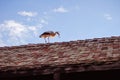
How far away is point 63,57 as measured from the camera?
10.4m

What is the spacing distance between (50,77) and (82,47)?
1.92 m

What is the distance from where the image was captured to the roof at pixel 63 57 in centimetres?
909

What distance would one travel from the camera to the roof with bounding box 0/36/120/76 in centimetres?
909

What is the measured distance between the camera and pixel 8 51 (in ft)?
42.3

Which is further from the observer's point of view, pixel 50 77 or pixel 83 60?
pixel 50 77

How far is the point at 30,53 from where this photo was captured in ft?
39.1

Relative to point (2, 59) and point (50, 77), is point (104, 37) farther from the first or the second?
point (2, 59)

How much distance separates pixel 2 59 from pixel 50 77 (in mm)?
2177

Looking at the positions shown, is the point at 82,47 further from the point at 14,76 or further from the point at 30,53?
the point at 14,76

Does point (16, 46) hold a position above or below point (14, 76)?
above

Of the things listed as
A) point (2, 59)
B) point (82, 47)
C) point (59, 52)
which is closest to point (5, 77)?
point (2, 59)

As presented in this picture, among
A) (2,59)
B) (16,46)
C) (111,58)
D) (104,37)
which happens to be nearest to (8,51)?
(16,46)

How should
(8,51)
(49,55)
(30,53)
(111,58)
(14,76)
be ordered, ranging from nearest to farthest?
(111,58), (14,76), (49,55), (30,53), (8,51)

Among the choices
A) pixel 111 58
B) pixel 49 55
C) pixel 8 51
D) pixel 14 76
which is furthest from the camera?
pixel 8 51
